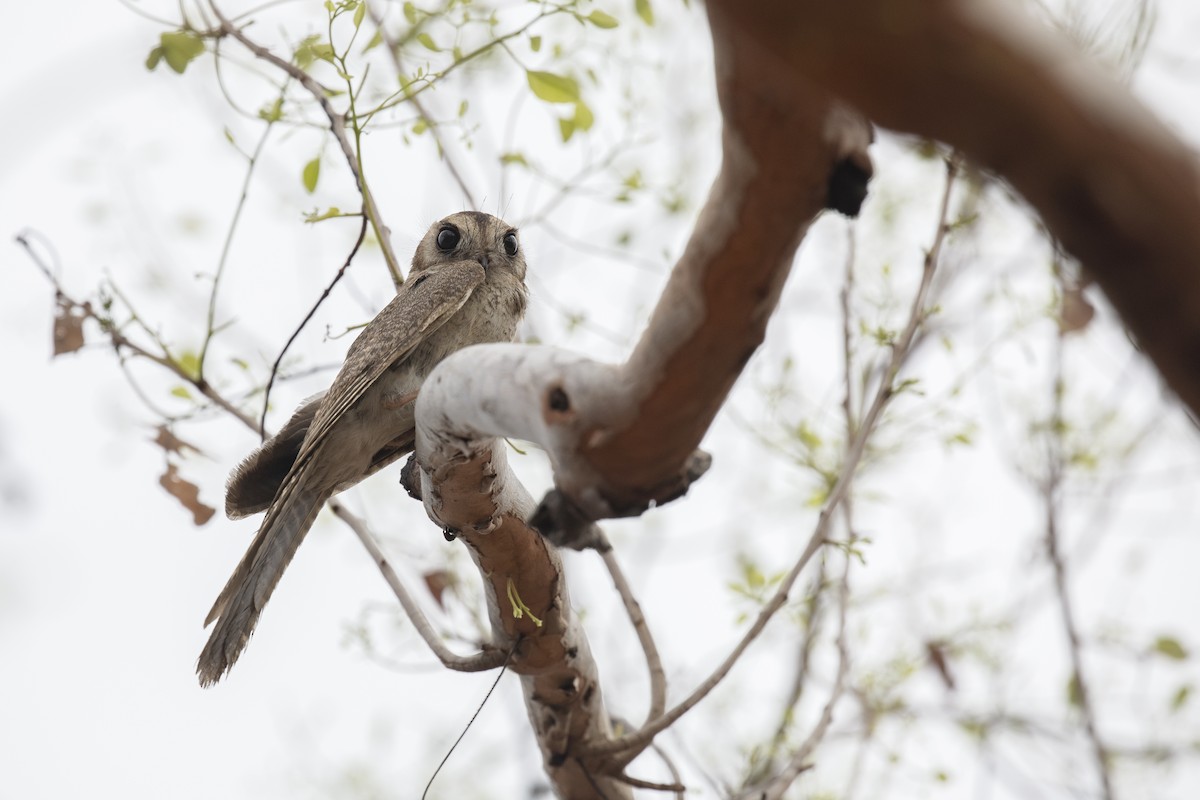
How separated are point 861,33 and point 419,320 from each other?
2.81 m

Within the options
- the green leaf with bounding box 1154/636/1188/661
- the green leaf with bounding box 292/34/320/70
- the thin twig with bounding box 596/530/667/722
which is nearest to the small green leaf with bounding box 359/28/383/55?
the green leaf with bounding box 292/34/320/70

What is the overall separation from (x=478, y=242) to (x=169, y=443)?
1.38m

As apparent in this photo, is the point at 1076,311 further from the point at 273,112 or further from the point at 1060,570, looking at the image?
the point at 273,112

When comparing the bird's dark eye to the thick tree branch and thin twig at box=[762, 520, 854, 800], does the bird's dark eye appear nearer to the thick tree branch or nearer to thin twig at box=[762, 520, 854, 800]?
thin twig at box=[762, 520, 854, 800]

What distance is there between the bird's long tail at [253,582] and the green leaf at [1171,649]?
3210 millimetres

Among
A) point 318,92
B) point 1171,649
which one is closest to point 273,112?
point 318,92

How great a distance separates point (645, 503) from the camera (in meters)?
1.82

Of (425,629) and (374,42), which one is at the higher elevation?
(374,42)

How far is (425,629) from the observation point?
3.20 metres

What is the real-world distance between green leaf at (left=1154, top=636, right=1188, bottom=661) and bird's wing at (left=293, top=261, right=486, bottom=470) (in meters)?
2.93

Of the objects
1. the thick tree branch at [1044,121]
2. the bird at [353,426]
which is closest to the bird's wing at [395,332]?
the bird at [353,426]

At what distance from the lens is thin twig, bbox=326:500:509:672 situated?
307cm

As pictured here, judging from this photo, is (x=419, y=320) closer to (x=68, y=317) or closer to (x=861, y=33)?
(x=68, y=317)

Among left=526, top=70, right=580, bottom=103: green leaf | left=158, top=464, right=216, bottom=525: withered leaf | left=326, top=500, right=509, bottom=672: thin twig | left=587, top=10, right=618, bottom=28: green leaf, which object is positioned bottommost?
left=326, top=500, right=509, bottom=672: thin twig
